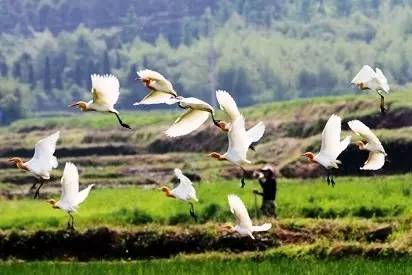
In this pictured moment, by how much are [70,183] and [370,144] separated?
2.20 metres

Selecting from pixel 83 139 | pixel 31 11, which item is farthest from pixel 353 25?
Result: pixel 83 139

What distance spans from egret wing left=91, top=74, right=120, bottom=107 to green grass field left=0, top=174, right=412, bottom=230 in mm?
9833

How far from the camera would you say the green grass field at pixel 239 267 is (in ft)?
37.0

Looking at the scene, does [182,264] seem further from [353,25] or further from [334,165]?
[353,25]

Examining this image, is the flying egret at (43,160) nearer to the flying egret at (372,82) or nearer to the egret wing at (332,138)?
the egret wing at (332,138)

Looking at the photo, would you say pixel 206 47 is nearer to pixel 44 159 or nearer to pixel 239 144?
pixel 44 159

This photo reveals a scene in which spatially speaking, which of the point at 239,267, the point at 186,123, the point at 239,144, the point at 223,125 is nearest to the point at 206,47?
the point at 239,267

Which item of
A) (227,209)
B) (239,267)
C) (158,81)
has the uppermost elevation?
(158,81)

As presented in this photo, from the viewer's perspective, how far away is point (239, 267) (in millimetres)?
11820

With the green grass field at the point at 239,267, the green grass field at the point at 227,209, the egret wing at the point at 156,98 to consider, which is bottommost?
the green grass field at the point at 227,209

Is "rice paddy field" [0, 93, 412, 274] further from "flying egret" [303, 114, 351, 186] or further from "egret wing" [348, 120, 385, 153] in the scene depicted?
"flying egret" [303, 114, 351, 186]

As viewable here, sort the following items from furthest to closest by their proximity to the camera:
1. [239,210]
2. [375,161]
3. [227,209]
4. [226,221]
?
[227,209] < [226,221] < [239,210] < [375,161]

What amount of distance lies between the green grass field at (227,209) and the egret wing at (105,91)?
387 inches

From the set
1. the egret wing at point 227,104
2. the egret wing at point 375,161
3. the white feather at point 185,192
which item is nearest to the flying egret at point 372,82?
the egret wing at point 375,161
